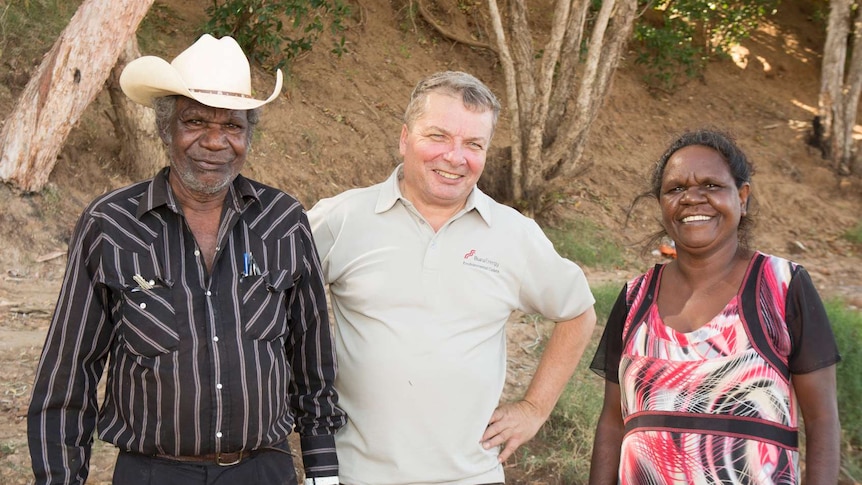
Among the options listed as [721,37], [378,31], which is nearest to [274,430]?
[378,31]

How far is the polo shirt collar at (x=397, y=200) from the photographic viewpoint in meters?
2.98

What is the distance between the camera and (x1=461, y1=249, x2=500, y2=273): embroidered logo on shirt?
2949mm

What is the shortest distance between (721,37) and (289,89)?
774cm

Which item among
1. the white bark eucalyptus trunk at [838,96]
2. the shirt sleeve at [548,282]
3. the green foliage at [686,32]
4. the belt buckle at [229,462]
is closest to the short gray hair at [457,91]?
the shirt sleeve at [548,282]

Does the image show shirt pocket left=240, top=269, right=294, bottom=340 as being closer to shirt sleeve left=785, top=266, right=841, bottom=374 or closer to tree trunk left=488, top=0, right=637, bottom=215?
shirt sleeve left=785, top=266, right=841, bottom=374

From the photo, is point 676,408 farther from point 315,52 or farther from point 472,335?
point 315,52

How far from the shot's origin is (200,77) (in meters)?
2.62

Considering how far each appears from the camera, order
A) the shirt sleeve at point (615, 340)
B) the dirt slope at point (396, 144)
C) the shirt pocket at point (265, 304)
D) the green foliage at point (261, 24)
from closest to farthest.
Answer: the shirt pocket at point (265, 304), the shirt sleeve at point (615, 340), the dirt slope at point (396, 144), the green foliage at point (261, 24)

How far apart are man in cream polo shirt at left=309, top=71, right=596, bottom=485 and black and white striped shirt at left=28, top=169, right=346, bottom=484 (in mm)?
342

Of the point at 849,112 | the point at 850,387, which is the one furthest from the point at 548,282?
the point at 849,112

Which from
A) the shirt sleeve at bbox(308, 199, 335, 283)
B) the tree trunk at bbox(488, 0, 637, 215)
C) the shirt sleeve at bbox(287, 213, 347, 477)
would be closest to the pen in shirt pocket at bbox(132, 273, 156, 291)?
the shirt sleeve at bbox(287, 213, 347, 477)

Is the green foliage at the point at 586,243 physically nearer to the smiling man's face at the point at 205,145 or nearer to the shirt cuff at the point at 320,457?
the shirt cuff at the point at 320,457

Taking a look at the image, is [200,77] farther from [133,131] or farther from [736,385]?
[133,131]

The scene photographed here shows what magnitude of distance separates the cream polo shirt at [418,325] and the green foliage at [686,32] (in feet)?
37.0
